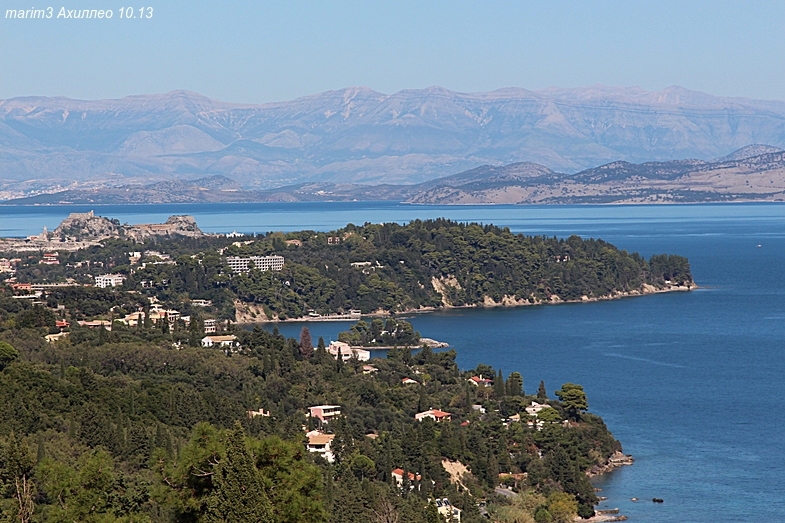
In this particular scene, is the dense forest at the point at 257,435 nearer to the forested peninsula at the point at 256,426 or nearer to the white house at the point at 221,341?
the forested peninsula at the point at 256,426

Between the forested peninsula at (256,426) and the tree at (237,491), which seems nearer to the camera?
the tree at (237,491)

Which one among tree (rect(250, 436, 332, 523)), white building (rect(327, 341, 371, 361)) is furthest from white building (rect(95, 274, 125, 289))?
tree (rect(250, 436, 332, 523))

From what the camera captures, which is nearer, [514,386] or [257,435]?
[257,435]

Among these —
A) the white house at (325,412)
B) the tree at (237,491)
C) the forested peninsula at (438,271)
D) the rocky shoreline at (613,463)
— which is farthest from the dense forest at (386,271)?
the tree at (237,491)

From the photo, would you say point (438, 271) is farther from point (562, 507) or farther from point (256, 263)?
point (562, 507)

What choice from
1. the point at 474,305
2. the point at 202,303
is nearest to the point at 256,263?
the point at 202,303

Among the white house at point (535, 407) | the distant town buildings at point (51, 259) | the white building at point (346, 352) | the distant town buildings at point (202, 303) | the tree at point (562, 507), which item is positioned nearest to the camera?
the tree at point (562, 507)
